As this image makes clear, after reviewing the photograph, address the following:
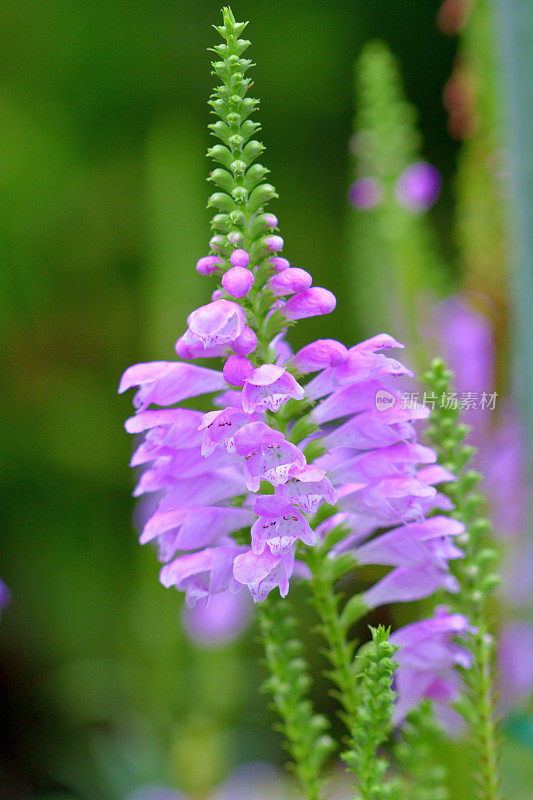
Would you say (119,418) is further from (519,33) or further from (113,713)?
(519,33)

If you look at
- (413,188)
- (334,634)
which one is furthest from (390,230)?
(334,634)

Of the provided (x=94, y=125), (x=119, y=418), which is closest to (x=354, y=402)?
(x=119, y=418)

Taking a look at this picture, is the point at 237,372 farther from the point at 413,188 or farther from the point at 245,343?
the point at 413,188

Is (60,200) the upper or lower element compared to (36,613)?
upper

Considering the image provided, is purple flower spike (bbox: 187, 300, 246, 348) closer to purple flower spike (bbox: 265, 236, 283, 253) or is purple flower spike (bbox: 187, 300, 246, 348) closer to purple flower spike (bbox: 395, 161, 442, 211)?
purple flower spike (bbox: 265, 236, 283, 253)

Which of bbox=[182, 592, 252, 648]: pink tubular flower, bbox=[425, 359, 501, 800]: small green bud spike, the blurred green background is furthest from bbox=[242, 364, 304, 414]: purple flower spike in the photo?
the blurred green background
